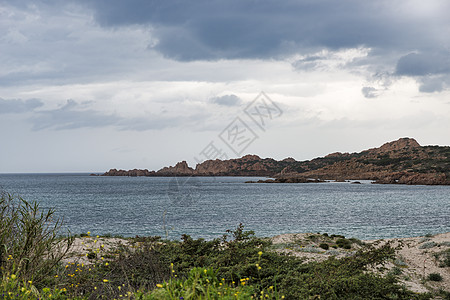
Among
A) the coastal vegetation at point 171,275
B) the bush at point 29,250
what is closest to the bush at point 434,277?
the coastal vegetation at point 171,275

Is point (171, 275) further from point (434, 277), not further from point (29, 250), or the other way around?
point (434, 277)

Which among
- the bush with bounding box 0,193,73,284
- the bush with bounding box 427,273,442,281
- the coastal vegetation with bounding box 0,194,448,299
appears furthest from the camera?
the bush with bounding box 427,273,442,281

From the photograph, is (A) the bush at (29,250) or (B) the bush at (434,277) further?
(B) the bush at (434,277)

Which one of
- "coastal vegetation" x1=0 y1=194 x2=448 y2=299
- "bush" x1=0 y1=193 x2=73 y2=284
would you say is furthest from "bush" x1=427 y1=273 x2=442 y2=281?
"bush" x1=0 y1=193 x2=73 y2=284

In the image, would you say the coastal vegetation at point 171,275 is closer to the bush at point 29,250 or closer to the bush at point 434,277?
the bush at point 29,250

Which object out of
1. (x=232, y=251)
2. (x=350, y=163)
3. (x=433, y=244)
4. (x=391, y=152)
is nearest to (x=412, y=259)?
(x=433, y=244)

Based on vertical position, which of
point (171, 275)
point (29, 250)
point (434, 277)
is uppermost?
point (29, 250)

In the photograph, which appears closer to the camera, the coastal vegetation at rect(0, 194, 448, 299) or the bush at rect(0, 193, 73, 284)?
the coastal vegetation at rect(0, 194, 448, 299)

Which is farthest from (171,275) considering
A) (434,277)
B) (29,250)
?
(434,277)

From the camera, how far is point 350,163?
173500mm

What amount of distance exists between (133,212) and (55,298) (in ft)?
148

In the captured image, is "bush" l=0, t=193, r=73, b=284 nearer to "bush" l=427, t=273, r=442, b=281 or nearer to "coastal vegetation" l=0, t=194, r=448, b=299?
"coastal vegetation" l=0, t=194, r=448, b=299

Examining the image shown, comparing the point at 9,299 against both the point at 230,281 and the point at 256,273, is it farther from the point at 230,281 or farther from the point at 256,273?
the point at 256,273

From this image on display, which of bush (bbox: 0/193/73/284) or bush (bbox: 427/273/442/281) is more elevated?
bush (bbox: 0/193/73/284)
